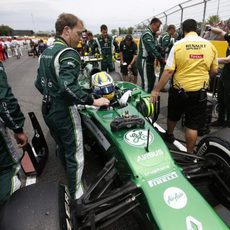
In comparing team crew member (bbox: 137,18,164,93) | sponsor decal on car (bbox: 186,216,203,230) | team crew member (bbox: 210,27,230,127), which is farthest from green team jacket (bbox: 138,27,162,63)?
sponsor decal on car (bbox: 186,216,203,230)

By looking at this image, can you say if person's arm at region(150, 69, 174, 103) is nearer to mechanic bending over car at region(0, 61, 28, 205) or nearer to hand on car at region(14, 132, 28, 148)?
hand on car at region(14, 132, 28, 148)

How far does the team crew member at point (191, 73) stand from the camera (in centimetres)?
283

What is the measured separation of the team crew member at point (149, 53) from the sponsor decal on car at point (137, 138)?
322cm

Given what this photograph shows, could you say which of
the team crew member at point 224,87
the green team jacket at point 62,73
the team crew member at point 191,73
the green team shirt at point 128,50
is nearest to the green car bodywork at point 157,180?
the green team jacket at point 62,73

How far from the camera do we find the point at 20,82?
993cm

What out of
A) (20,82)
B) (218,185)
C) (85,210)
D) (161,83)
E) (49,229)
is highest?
(161,83)

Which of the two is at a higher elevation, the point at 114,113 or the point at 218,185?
the point at 114,113

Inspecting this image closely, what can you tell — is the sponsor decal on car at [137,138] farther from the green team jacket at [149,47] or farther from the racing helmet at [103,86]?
the green team jacket at [149,47]

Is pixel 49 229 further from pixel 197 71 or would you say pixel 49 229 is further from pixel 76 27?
pixel 197 71

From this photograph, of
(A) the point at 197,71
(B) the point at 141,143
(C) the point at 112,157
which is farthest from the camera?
(A) the point at 197,71

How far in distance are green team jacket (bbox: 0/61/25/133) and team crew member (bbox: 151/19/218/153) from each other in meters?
1.75

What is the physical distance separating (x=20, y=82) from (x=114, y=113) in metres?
8.42

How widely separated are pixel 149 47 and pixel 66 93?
3.53 m

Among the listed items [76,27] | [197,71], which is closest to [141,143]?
[76,27]
